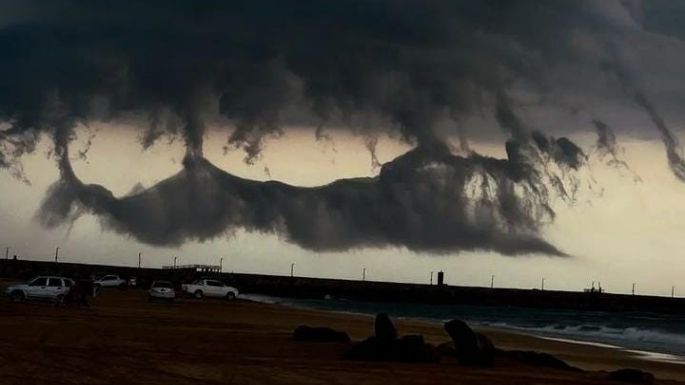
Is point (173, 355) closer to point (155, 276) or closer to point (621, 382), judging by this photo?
point (621, 382)

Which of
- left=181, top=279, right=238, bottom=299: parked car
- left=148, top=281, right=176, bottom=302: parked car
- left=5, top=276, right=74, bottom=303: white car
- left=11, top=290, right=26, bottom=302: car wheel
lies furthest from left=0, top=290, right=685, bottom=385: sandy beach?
left=181, top=279, right=238, bottom=299: parked car

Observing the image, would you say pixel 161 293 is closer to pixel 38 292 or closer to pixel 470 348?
pixel 38 292

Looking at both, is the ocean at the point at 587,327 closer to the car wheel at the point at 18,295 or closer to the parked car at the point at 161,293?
the parked car at the point at 161,293

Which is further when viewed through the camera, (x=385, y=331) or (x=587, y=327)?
(x=587, y=327)

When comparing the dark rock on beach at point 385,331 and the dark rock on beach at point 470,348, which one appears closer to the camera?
the dark rock on beach at point 470,348

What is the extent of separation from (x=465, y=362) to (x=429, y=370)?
261 centimetres

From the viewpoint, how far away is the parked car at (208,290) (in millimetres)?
94625

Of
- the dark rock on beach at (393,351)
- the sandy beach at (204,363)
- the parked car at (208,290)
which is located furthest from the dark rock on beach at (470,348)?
the parked car at (208,290)

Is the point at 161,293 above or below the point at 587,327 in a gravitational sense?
above

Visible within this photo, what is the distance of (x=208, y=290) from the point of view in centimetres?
9569

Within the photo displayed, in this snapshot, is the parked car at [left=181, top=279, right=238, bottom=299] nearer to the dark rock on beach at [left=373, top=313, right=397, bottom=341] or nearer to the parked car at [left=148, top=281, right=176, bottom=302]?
the parked car at [left=148, top=281, right=176, bottom=302]

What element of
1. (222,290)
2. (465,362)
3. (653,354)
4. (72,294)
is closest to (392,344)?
(465,362)

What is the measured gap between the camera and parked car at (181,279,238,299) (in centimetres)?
9462

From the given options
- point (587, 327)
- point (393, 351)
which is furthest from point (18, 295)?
point (587, 327)
